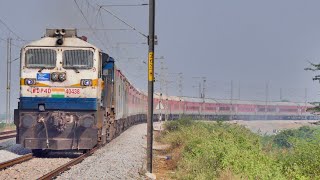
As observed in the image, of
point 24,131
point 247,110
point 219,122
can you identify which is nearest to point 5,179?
point 24,131

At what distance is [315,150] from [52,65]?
945 cm

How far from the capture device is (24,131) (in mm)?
16891

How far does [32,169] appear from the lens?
14305 millimetres

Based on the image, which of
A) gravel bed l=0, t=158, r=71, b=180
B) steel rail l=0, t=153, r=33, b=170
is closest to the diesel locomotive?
steel rail l=0, t=153, r=33, b=170

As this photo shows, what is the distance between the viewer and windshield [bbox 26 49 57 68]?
685 inches

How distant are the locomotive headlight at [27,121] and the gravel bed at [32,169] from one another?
116 centimetres

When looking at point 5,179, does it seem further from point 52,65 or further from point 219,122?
point 219,122

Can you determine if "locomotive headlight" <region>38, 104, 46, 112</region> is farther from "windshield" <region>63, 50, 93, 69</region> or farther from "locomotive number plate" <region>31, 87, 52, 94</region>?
"windshield" <region>63, 50, 93, 69</region>

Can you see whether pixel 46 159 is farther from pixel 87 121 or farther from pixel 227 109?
pixel 227 109

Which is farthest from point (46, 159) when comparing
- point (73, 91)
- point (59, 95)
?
point (73, 91)

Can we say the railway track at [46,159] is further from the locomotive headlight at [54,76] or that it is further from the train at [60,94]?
the locomotive headlight at [54,76]

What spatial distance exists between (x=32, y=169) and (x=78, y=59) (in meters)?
4.70

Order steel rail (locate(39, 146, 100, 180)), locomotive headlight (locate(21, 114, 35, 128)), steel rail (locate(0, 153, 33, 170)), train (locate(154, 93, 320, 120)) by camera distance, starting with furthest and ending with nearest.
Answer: train (locate(154, 93, 320, 120)) → locomotive headlight (locate(21, 114, 35, 128)) → steel rail (locate(0, 153, 33, 170)) → steel rail (locate(39, 146, 100, 180))

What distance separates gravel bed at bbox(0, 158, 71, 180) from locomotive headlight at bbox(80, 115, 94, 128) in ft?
4.37
